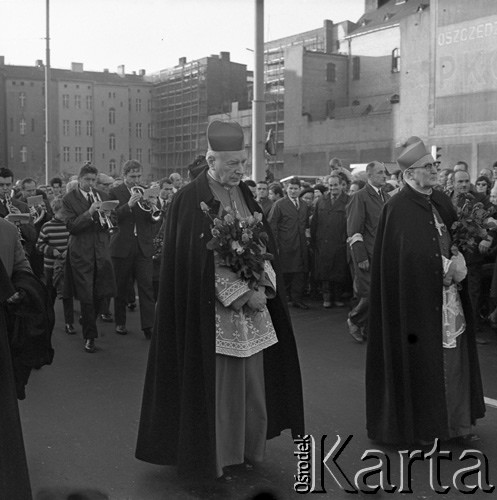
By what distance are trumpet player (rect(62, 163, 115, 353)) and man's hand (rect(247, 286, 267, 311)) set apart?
172 inches

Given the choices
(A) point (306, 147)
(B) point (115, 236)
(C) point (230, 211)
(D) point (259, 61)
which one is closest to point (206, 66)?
(A) point (306, 147)

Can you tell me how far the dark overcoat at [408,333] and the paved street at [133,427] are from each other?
0.86 ft

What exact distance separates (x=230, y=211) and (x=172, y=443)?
57.7 inches

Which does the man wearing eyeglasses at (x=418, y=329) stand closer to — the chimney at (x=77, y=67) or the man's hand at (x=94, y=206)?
the man's hand at (x=94, y=206)

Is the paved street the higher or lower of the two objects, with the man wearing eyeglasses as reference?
lower

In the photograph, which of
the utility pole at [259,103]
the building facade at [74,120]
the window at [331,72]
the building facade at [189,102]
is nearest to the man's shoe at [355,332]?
the utility pole at [259,103]

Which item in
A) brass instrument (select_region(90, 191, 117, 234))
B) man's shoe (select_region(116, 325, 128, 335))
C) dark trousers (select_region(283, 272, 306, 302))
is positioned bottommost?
man's shoe (select_region(116, 325, 128, 335))

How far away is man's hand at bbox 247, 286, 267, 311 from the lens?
4797 mm

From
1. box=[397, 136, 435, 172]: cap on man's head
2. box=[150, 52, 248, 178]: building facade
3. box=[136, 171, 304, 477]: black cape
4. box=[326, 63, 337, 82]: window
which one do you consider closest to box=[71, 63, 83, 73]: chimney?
box=[150, 52, 248, 178]: building facade

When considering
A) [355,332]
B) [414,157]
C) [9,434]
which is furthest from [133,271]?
[9,434]

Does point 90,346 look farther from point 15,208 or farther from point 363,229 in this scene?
point 363,229

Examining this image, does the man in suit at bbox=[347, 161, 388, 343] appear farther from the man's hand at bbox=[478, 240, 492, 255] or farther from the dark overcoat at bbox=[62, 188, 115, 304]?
the dark overcoat at bbox=[62, 188, 115, 304]

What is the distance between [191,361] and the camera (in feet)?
15.5

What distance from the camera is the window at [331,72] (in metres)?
65.1
